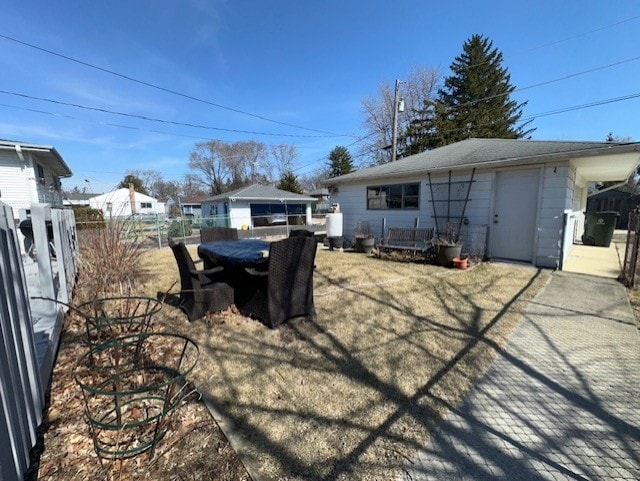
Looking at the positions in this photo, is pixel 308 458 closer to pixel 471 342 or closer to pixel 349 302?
pixel 471 342

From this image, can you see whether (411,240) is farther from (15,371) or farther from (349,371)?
(15,371)

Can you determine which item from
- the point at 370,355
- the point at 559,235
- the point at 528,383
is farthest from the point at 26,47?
the point at 559,235

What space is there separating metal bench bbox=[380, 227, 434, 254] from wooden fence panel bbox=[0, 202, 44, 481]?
7.33 metres

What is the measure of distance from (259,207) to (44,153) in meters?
13.4

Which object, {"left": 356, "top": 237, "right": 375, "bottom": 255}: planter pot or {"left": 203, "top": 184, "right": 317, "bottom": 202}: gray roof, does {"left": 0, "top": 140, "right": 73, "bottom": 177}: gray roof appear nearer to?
{"left": 203, "top": 184, "right": 317, "bottom": 202}: gray roof

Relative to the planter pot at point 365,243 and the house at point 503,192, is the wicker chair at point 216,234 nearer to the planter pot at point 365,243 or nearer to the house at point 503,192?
the planter pot at point 365,243

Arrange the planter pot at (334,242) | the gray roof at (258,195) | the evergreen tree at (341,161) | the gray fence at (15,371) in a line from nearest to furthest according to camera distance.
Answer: the gray fence at (15,371), the planter pot at (334,242), the gray roof at (258,195), the evergreen tree at (341,161)

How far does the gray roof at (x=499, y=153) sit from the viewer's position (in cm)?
559

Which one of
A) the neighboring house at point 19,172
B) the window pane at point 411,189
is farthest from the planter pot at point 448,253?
the neighboring house at point 19,172

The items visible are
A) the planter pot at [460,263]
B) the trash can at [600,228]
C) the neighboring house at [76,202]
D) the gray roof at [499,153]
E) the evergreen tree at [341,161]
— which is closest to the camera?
the gray roof at [499,153]

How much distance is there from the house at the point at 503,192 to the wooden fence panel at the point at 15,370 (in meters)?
8.13

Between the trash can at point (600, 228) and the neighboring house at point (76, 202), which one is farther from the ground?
the neighboring house at point (76, 202)

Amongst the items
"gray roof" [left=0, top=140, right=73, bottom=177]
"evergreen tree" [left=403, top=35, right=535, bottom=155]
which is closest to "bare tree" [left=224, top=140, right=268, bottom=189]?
"evergreen tree" [left=403, top=35, right=535, bottom=155]

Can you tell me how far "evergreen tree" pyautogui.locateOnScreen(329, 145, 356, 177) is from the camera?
3188 cm
